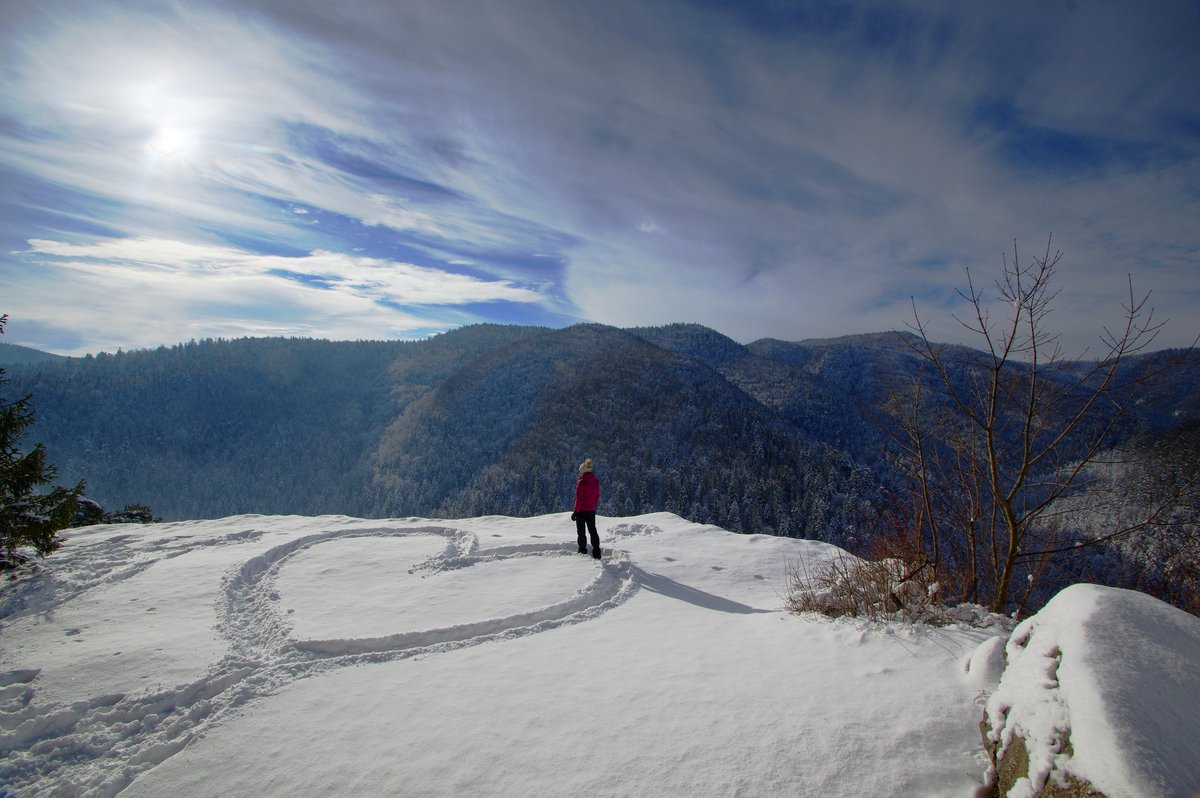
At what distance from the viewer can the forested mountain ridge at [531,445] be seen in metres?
104

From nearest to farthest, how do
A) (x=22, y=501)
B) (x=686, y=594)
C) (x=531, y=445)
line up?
(x=686, y=594) < (x=22, y=501) < (x=531, y=445)

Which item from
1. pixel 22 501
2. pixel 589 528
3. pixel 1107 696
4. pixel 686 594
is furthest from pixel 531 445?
pixel 1107 696

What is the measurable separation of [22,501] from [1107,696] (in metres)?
16.2

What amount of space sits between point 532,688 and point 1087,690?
4539mm

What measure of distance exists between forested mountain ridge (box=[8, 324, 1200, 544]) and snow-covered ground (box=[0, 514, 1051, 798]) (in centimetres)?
7967

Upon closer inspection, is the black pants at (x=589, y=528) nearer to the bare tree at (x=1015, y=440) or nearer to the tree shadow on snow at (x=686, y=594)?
the tree shadow on snow at (x=686, y=594)

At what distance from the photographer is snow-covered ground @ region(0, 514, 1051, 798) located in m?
4.01

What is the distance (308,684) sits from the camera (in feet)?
19.0

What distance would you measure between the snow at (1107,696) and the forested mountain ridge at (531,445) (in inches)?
3318

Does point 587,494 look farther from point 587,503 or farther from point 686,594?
point 686,594

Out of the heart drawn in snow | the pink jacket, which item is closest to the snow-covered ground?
the heart drawn in snow

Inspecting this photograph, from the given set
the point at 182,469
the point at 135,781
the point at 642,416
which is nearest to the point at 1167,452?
the point at 642,416

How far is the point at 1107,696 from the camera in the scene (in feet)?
10.4

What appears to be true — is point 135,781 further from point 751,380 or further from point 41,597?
point 751,380
